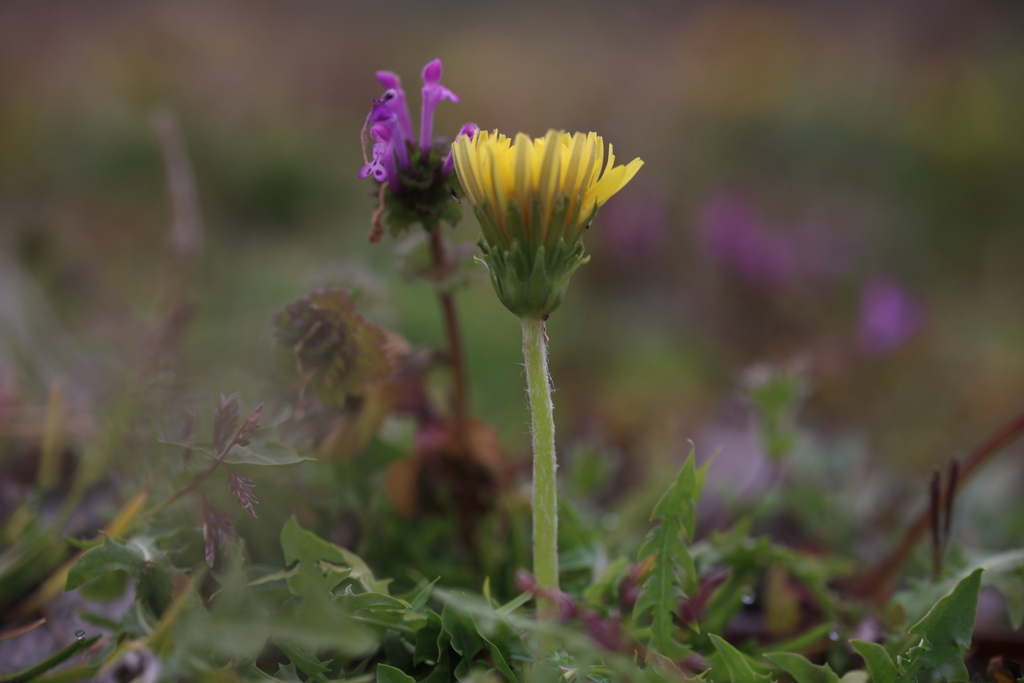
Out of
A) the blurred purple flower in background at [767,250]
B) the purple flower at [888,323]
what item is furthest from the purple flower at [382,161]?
the blurred purple flower in background at [767,250]

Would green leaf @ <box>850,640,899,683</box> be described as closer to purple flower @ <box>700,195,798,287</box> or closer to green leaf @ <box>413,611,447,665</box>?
green leaf @ <box>413,611,447,665</box>

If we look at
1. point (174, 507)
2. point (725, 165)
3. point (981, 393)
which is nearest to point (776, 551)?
point (174, 507)

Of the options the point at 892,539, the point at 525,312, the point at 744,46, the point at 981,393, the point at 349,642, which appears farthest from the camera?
the point at 744,46

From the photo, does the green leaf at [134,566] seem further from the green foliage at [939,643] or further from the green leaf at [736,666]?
the green foliage at [939,643]

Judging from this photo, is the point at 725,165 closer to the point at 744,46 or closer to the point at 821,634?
the point at 744,46

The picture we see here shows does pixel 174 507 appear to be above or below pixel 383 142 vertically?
below

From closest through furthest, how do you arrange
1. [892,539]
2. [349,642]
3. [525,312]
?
[349,642], [525,312], [892,539]

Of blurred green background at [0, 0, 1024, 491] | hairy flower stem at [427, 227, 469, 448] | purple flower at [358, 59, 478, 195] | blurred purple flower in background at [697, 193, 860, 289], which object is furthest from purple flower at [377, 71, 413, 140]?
blurred purple flower in background at [697, 193, 860, 289]
